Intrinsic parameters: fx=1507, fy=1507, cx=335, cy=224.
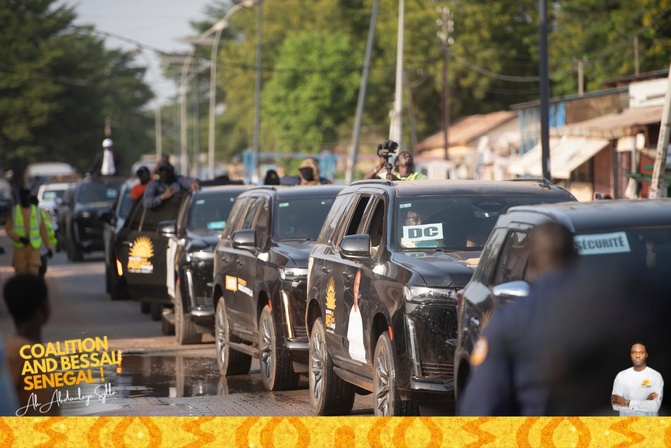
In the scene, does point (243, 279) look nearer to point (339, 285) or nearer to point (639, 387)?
point (339, 285)

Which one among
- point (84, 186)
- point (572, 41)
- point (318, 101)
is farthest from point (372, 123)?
point (84, 186)

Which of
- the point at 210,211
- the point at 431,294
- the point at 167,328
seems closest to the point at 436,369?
the point at 431,294

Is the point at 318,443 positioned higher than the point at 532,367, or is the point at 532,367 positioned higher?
the point at 532,367

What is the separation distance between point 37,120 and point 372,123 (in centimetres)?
1952

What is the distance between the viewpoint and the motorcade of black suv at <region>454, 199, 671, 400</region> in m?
6.41

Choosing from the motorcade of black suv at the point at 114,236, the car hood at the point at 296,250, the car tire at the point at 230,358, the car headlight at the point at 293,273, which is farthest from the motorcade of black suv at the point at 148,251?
the car headlight at the point at 293,273

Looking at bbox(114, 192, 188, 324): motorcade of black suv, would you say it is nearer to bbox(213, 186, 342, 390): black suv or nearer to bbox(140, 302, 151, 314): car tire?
bbox(140, 302, 151, 314): car tire

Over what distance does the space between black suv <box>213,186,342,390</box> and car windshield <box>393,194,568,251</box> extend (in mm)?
2395

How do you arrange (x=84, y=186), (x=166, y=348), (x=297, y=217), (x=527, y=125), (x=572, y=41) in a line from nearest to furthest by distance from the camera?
1. (x=297, y=217)
2. (x=166, y=348)
3. (x=84, y=186)
4. (x=527, y=125)
5. (x=572, y=41)

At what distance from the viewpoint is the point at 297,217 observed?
13.8 metres

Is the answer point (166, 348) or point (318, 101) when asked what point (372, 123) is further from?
point (166, 348)

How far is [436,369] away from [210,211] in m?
9.49

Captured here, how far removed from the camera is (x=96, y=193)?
36.8 m

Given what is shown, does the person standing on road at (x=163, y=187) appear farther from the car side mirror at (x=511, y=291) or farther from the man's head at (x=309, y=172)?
the car side mirror at (x=511, y=291)
